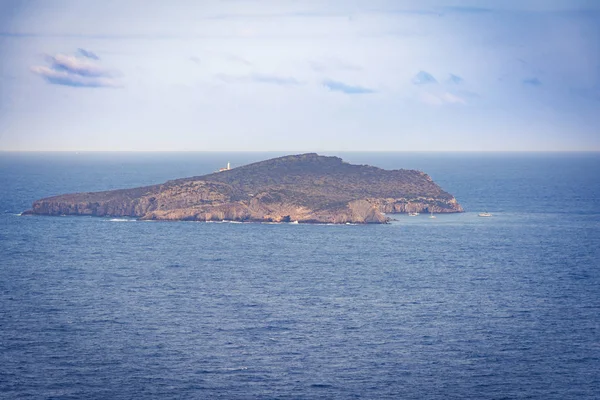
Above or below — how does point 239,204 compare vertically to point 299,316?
above

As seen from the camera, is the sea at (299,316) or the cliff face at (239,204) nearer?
the sea at (299,316)

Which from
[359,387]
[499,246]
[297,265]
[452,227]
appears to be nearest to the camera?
[359,387]

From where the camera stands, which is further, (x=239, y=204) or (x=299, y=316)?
(x=239, y=204)

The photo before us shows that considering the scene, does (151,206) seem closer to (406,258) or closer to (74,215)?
(74,215)

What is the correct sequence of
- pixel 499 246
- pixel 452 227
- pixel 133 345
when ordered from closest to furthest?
1. pixel 133 345
2. pixel 499 246
3. pixel 452 227

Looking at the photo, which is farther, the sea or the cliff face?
the cliff face

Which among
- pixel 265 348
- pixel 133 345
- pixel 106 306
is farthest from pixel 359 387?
pixel 106 306

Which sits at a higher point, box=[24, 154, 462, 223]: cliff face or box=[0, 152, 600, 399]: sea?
box=[24, 154, 462, 223]: cliff face

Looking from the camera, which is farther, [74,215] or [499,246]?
[74,215]
